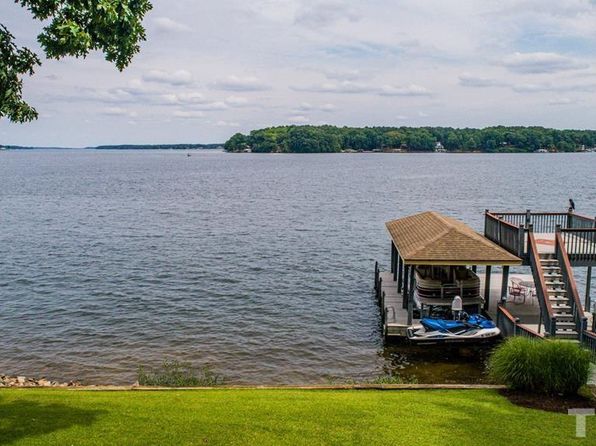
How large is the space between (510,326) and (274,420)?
12.2 m

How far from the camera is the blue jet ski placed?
814 inches

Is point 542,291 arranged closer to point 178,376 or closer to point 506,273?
point 506,273

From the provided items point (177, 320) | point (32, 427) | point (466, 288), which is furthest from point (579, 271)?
point (32, 427)

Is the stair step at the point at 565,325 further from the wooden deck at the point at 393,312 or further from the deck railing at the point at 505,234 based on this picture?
the wooden deck at the point at 393,312

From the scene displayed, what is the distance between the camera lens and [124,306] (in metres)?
28.0

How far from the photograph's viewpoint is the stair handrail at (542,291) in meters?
17.6

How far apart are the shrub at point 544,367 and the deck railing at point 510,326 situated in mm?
4636

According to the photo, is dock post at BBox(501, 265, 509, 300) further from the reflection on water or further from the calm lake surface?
the calm lake surface

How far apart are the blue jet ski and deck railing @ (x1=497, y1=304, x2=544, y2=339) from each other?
285mm

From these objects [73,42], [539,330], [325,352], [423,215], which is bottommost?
[325,352]

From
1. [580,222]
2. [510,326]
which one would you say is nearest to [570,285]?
[510,326]

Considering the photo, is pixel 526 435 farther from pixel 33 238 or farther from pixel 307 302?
pixel 33 238

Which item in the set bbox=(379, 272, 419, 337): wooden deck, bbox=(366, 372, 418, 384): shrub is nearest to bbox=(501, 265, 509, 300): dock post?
bbox=(379, 272, 419, 337): wooden deck

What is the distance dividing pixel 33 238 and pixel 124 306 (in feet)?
74.5
